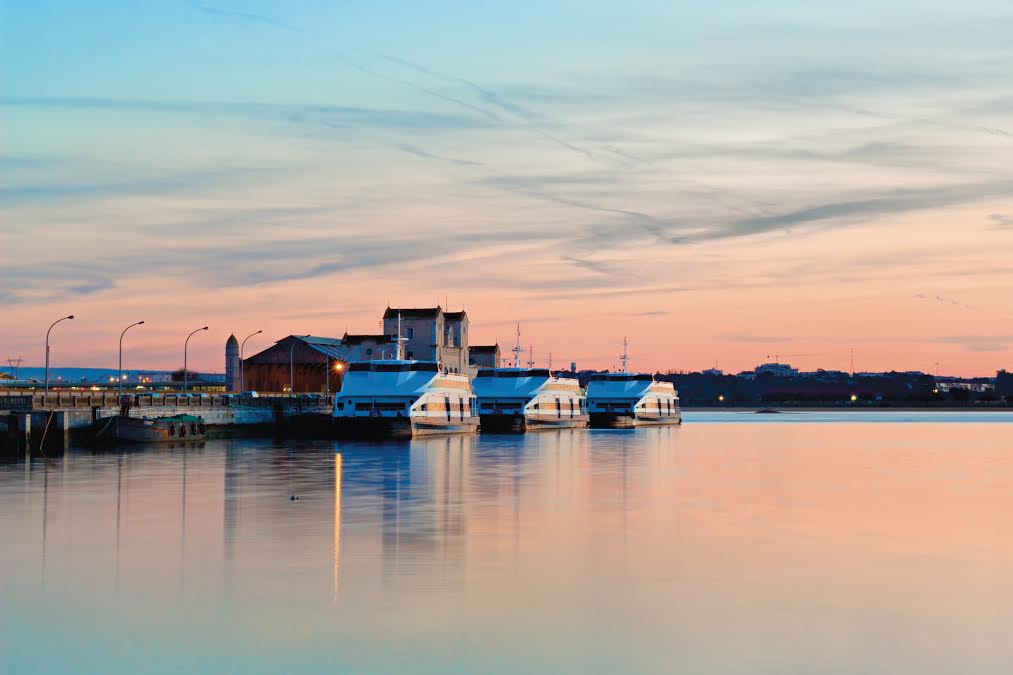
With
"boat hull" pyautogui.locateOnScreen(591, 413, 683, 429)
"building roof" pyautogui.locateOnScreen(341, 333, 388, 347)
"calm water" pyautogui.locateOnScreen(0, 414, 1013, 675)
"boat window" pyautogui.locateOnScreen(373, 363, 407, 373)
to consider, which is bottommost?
"calm water" pyautogui.locateOnScreen(0, 414, 1013, 675)

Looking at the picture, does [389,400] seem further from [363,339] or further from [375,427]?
[363,339]

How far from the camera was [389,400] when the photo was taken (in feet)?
338

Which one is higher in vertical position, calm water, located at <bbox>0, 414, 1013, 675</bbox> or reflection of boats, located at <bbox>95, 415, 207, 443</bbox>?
reflection of boats, located at <bbox>95, 415, 207, 443</bbox>

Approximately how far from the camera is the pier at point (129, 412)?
256 feet

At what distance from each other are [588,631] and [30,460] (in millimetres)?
55775

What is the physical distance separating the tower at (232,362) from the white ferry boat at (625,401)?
53586 millimetres

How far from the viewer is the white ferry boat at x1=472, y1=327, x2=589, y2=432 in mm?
130675

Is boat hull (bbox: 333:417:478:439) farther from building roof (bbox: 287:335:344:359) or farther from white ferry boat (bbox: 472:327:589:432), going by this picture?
building roof (bbox: 287:335:344:359)

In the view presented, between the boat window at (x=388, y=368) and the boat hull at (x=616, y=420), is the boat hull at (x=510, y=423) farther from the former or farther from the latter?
the boat window at (x=388, y=368)

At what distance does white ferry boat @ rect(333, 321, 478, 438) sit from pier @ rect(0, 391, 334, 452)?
1059cm

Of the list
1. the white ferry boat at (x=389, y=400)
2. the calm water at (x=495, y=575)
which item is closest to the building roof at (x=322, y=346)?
the white ferry boat at (x=389, y=400)

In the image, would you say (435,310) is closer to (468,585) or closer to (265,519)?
(265,519)

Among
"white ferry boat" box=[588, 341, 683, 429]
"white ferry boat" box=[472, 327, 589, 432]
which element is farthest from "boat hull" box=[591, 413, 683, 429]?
"white ferry boat" box=[472, 327, 589, 432]

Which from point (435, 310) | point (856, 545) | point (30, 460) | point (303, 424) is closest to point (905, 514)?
point (856, 545)
